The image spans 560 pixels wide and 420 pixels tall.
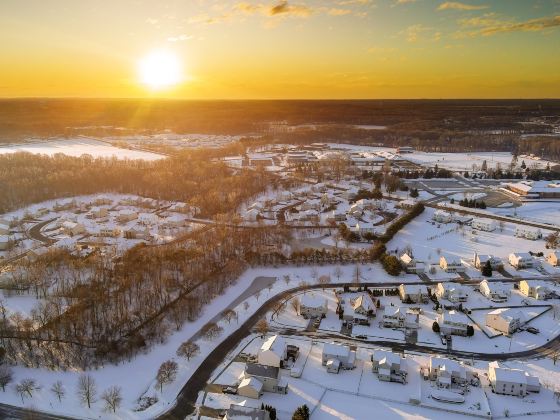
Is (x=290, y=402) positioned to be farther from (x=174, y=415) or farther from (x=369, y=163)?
(x=369, y=163)

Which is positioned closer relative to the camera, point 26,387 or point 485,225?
point 26,387

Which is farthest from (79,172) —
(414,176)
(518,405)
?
(518,405)

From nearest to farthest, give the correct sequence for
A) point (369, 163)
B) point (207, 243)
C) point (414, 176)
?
point (207, 243) < point (414, 176) < point (369, 163)

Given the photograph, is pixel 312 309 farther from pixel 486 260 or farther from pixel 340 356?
pixel 486 260

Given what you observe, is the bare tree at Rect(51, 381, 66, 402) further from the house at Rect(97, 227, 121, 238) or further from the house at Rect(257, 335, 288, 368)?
the house at Rect(97, 227, 121, 238)

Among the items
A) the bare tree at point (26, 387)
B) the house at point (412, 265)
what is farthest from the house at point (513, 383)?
the bare tree at point (26, 387)

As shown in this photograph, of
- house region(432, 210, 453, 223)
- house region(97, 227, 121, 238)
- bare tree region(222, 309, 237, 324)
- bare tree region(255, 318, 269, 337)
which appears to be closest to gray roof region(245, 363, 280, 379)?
bare tree region(255, 318, 269, 337)

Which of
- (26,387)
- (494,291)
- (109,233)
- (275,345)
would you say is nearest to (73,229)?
(109,233)
